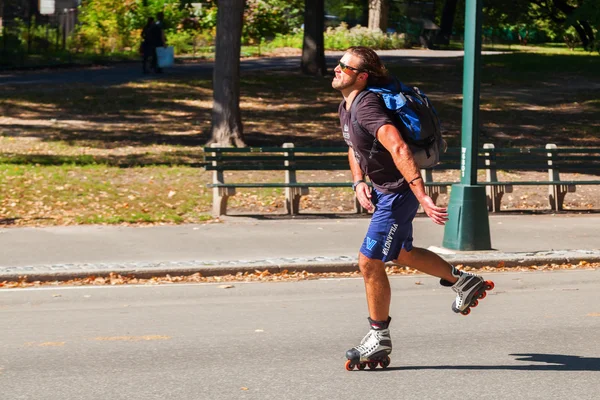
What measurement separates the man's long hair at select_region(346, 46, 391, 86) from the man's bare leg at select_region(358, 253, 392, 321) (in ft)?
3.46

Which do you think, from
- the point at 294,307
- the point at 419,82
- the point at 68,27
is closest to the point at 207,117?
the point at 419,82

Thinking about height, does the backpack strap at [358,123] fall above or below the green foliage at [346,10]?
below

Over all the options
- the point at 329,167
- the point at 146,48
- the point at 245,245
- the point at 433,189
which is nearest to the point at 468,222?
the point at 245,245

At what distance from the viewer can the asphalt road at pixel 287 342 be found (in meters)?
5.93

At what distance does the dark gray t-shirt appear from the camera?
6.09 metres

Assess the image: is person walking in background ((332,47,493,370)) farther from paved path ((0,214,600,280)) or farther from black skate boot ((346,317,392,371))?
paved path ((0,214,600,280))

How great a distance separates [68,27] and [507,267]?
3660 cm

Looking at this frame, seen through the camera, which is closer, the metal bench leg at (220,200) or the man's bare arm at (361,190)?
the man's bare arm at (361,190)

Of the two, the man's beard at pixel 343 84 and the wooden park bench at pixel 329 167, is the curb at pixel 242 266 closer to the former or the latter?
the wooden park bench at pixel 329 167

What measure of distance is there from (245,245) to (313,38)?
19.4 meters

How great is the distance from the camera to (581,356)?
6.71m

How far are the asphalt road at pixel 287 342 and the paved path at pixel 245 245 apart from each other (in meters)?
0.71

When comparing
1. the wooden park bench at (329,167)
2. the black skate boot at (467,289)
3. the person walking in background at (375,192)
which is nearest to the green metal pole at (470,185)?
the wooden park bench at (329,167)

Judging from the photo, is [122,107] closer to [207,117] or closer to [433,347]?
[207,117]
